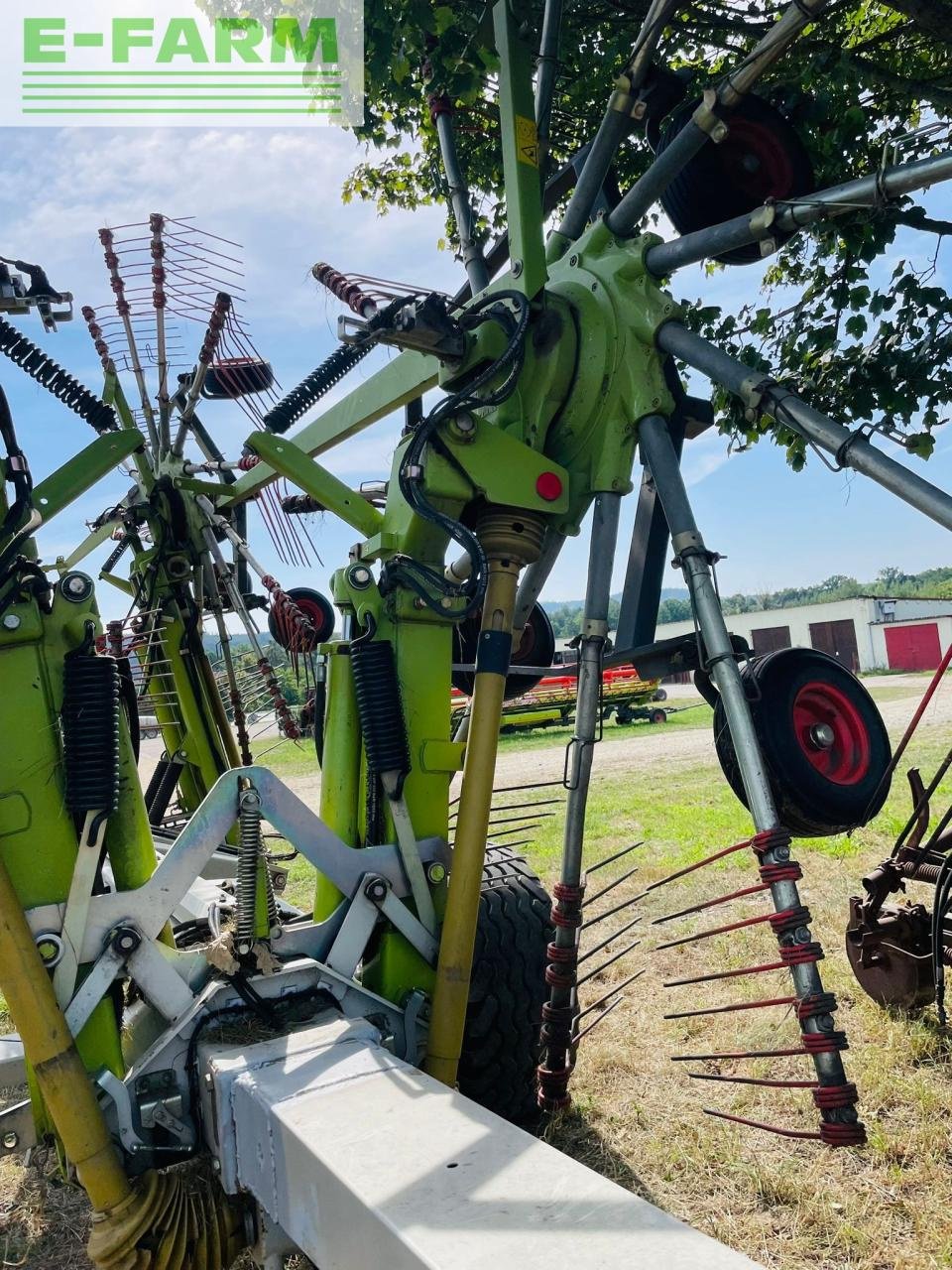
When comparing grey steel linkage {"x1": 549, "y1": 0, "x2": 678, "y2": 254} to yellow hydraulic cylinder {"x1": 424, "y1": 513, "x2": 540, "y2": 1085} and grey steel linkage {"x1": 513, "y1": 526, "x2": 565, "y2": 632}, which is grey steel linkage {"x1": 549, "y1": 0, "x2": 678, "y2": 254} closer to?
grey steel linkage {"x1": 513, "y1": 526, "x2": 565, "y2": 632}

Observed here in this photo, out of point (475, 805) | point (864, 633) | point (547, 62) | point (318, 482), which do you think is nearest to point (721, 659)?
point (475, 805)

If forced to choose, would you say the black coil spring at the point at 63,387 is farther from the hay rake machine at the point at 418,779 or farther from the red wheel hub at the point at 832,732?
the red wheel hub at the point at 832,732

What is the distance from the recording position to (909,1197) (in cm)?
324

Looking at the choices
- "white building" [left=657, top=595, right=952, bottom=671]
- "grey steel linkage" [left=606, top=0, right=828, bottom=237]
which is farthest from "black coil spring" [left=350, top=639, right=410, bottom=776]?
"white building" [left=657, top=595, right=952, bottom=671]

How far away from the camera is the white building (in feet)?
163

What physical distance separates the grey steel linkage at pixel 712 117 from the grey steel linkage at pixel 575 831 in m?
1.11

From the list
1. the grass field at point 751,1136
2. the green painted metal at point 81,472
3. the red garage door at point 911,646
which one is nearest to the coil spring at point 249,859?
the green painted metal at point 81,472

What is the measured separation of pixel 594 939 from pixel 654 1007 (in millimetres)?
1257

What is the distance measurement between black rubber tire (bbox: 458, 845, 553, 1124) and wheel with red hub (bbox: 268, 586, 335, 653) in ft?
6.18

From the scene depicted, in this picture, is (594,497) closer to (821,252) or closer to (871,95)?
(821,252)

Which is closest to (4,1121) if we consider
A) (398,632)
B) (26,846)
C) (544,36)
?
(26,846)

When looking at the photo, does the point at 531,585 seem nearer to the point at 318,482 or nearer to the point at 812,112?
the point at 318,482

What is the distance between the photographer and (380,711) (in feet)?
11.0

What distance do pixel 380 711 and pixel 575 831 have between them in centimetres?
93
